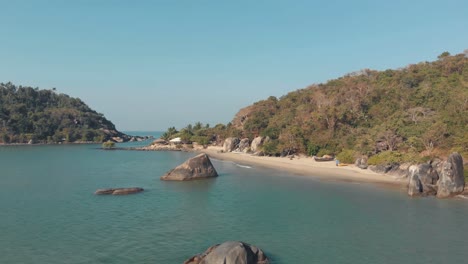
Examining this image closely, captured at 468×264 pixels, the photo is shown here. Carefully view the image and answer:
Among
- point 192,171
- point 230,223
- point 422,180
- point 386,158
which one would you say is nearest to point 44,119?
point 192,171

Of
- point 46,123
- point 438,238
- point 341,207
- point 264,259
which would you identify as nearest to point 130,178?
point 341,207

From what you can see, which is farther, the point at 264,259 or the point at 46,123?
the point at 46,123

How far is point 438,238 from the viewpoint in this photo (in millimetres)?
22297

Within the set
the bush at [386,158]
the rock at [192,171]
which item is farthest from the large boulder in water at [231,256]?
the bush at [386,158]

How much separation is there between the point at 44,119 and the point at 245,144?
10599 cm

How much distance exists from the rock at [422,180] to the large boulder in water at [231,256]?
2418 centimetres

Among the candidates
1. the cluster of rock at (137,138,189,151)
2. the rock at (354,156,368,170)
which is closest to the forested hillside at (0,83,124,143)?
the cluster of rock at (137,138,189,151)

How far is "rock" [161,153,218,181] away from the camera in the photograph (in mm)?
45906

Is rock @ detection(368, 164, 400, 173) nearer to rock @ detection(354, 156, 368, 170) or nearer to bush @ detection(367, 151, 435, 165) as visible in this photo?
bush @ detection(367, 151, 435, 165)

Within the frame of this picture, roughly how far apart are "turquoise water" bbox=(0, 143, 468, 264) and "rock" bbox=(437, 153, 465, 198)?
2.06m

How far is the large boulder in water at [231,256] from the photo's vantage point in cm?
1634

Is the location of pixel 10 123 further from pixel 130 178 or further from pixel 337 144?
pixel 337 144

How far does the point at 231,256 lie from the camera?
53.8 ft

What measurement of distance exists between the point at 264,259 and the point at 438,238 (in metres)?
12.3
